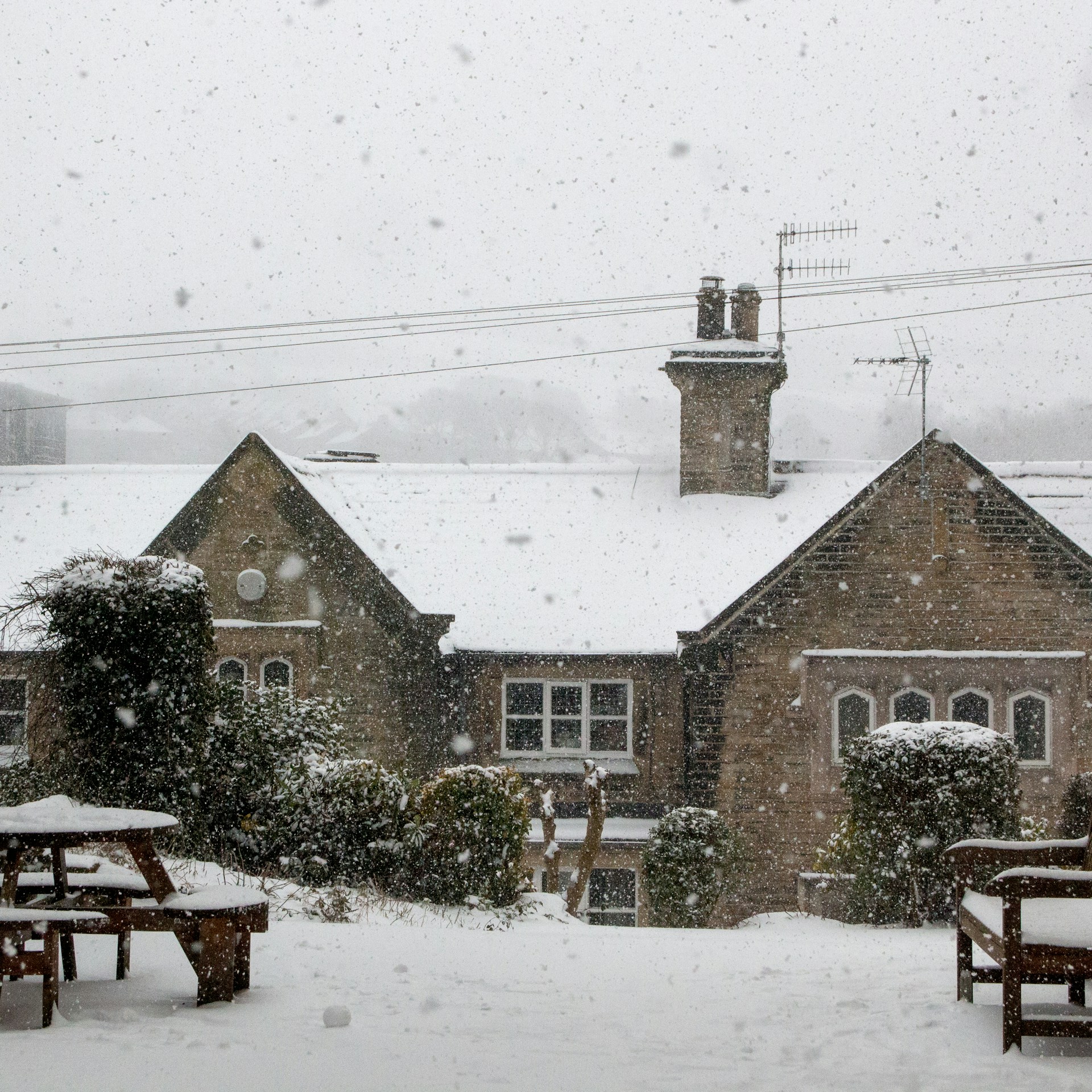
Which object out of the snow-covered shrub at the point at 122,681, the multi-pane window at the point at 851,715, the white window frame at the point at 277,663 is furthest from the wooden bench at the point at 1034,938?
the white window frame at the point at 277,663

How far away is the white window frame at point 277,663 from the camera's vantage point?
1875 cm

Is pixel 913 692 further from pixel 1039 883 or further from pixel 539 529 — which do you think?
pixel 1039 883

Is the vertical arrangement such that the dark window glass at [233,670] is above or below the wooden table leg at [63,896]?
above

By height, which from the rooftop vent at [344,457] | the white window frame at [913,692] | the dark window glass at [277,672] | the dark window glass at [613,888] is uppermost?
the rooftop vent at [344,457]

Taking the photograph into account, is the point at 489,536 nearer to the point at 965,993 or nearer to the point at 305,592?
the point at 305,592

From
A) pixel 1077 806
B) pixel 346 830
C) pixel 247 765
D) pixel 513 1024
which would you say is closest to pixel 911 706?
pixel 1077 806

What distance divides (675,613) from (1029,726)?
17.9 ft

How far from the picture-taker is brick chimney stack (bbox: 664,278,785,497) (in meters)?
21.5

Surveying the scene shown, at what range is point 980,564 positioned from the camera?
17922 mm

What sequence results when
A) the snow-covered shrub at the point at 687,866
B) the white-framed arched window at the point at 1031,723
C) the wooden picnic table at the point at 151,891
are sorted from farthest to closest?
the white-framed arched window at the point at 1031,723 → the snow-covered shrub at the point at 687,866 → the wooden picnic table at the point at 151,891

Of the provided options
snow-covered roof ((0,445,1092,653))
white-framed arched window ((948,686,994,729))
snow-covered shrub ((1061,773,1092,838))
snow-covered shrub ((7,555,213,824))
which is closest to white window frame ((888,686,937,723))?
white-framed arched window ((948,686,994,729))

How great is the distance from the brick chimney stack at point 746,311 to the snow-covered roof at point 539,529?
102 inches

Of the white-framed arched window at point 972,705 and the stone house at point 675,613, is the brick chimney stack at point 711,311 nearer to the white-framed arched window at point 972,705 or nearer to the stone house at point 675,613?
the stone house at point 675,613

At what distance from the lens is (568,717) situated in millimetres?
19016
